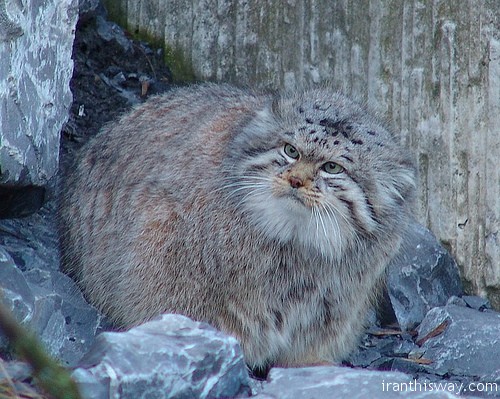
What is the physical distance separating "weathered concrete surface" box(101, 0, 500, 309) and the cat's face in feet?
3.55

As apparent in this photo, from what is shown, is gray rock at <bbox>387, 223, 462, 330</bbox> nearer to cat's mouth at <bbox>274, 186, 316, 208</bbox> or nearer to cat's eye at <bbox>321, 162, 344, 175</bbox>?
cat's eye at <bbox>321, 162, 344, 175</bbox>

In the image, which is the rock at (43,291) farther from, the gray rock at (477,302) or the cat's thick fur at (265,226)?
the gray rock at (477,302)

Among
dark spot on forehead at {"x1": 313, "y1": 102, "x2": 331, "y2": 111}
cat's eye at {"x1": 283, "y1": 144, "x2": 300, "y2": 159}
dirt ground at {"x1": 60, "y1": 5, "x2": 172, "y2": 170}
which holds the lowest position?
cat's eye at {"x1": 283, "y1": 144, "x2": 300, "y2": 159}

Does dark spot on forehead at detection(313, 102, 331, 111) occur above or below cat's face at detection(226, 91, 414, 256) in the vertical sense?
above

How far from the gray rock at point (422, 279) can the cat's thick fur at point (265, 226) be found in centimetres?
80

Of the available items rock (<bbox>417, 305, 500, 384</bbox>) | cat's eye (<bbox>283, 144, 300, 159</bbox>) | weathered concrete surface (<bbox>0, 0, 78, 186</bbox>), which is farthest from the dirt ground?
rock (<bbox>417, 305, 500, 384</bbox>)

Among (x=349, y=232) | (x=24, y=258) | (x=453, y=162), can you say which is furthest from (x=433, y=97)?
(x=24, y=258)

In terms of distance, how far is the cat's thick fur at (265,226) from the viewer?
13.4ft

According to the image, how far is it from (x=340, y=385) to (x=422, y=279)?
2113mm

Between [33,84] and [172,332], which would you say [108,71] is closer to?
[33,84]

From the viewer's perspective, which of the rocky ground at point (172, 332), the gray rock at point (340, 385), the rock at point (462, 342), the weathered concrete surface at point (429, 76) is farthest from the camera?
the weathered concrete surface at point (429, 76)

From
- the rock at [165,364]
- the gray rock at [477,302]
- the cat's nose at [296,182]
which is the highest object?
the cat's nose at [296,182]

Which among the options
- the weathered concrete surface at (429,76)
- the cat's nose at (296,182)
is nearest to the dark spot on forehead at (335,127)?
the cat's nose at (296,182)

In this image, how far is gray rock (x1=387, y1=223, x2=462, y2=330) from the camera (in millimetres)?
5449
